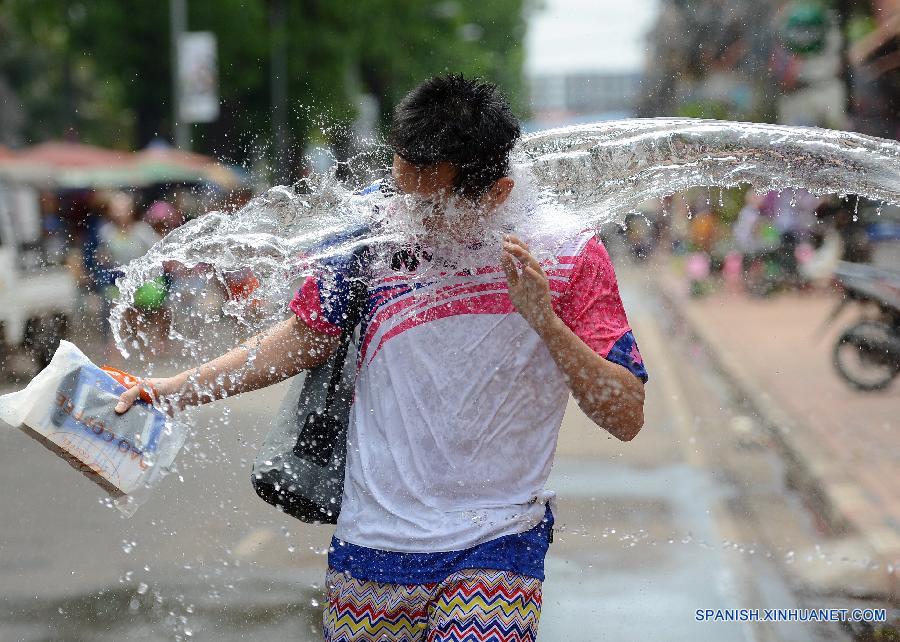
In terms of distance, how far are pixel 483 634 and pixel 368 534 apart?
0.28 m

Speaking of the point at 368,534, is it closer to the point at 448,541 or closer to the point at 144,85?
the point at 448,541

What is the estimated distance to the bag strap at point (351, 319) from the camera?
7.66 ft

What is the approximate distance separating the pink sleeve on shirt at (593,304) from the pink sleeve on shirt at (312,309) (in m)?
0.46

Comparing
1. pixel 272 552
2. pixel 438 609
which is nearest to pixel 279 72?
pixel 272 552

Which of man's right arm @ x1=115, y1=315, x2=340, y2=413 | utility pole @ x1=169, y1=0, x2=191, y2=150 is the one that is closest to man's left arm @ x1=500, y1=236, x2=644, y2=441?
man's right arm @ x1=115, y1=315, x2=340, y2=413

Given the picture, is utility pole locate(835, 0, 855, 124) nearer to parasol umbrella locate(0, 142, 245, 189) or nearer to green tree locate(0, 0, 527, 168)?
green tree locate(0, 0, 527, 168)

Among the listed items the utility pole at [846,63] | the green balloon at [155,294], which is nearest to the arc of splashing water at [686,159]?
the green balloon at [155,294]

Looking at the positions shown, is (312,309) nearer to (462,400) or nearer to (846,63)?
(462,400)

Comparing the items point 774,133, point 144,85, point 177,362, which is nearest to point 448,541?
point 774,133

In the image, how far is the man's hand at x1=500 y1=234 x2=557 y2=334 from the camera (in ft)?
6.77

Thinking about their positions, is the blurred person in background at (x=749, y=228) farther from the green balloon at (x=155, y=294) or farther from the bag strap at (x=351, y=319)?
the bag strap at (x=351, y=319)

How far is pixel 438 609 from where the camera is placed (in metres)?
2.18

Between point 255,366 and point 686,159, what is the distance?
1156 millimetres

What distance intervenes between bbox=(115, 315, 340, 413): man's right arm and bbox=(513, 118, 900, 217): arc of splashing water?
0.62 metres
